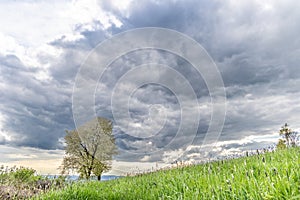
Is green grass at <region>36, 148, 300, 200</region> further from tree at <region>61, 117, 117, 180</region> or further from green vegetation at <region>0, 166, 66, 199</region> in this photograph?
tree at <region>61, 117, 117, 180</region>

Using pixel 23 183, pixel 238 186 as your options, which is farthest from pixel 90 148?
pixel 238 186

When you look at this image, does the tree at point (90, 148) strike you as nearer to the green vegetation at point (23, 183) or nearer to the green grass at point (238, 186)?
the green vegetation at point (23, 183)

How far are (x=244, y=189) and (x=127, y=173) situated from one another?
13.9 meters

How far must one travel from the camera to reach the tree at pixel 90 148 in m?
32.6

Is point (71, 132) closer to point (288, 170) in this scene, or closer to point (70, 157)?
point (70, 157)

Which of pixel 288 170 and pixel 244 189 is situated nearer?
pixel 244 189

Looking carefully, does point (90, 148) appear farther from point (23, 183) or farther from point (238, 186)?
point (238, 186)

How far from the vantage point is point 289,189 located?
4406mm

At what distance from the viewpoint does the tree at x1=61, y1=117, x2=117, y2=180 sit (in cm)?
3262

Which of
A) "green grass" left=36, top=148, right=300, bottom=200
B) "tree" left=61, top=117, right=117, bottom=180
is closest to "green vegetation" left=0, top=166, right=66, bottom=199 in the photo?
"green grass" left=36, top=148, right=300, bottom=200

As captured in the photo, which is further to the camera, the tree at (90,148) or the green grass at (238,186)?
the tree at (90,148)

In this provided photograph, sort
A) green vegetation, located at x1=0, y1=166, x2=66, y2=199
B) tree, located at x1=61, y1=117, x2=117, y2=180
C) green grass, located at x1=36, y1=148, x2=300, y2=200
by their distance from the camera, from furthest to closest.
Answer: tree, located at x1=61, y1=117, x2=117, y2=180
green vegetation, located at x1=0, y1=166, x2=66, y2=199
green grass, located at x1=36, y1=148, x2=300, y2=200

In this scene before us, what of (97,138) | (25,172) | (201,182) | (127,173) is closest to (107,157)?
(97,138)

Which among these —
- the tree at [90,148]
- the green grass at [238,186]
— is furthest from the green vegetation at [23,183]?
the tree at [90,148]
